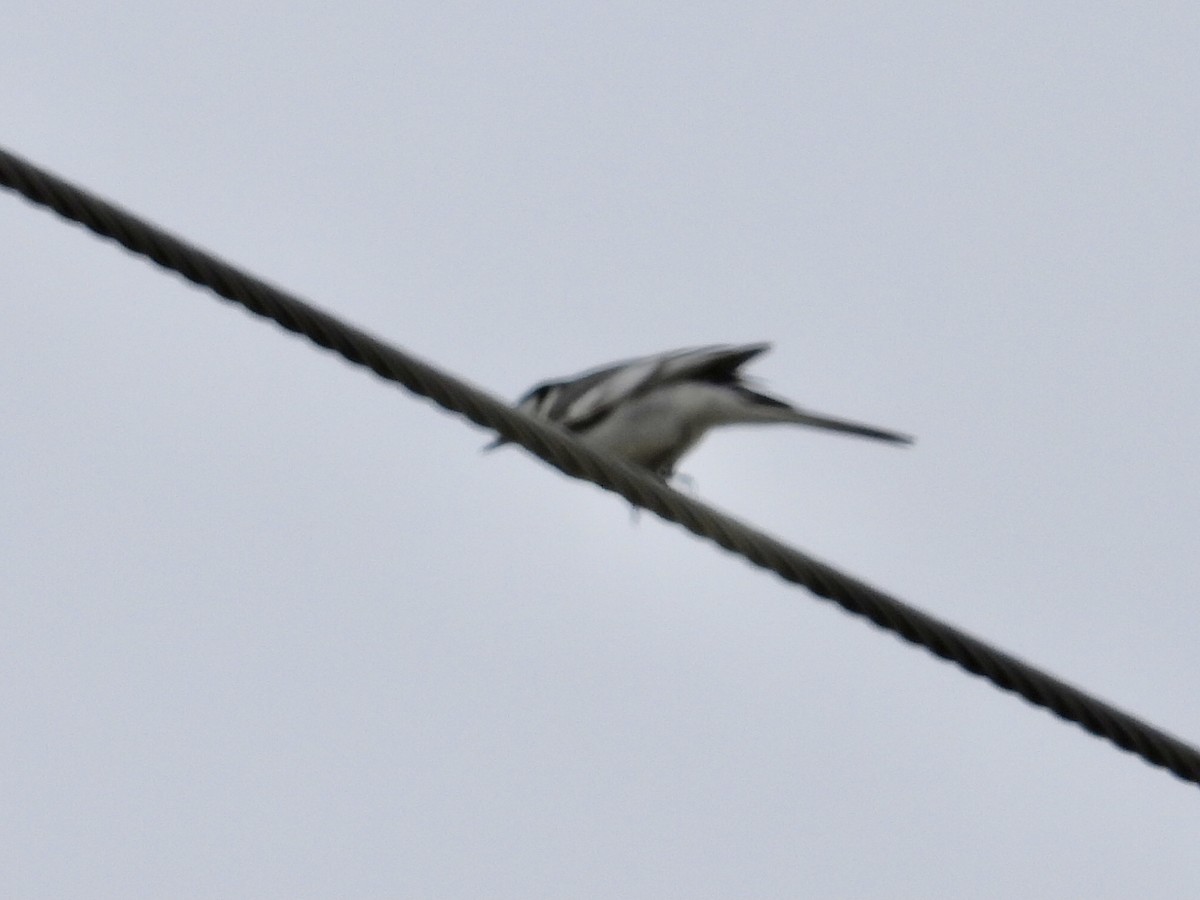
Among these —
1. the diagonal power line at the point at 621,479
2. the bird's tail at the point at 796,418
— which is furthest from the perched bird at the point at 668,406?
the diagonal power line at the point at 621,479

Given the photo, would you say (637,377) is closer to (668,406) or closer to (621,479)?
(668,406)

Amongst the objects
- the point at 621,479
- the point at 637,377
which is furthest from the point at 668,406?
the point at 621,479

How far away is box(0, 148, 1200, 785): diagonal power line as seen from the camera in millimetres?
4777

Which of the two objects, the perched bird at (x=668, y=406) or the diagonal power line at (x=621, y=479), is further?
the perched bird at (x=668, y=406)

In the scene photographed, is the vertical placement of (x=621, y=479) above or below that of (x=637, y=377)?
below

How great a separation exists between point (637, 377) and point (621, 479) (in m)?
3.90

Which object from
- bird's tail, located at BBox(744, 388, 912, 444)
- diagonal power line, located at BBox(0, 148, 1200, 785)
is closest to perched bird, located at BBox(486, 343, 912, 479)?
bird's tail, located at BBox(744, 388, 912, 444)

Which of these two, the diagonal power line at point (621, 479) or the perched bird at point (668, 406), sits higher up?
the perched bird at point (668, 406)

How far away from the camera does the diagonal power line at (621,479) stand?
4.78 meters

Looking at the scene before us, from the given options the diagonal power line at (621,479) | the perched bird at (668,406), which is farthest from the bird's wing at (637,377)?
the diagonal power line at (621,479)

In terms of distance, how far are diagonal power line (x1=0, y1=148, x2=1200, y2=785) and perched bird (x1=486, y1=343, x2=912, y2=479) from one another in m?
2.87

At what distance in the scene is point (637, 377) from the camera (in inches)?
374

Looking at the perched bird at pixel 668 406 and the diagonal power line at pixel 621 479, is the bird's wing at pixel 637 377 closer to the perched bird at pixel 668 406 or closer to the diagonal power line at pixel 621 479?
the perched bird at pixel 668 406

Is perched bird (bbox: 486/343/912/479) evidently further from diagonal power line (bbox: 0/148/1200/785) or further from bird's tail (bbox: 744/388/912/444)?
diagonal power line (bbox: 0/148/1200/785)
